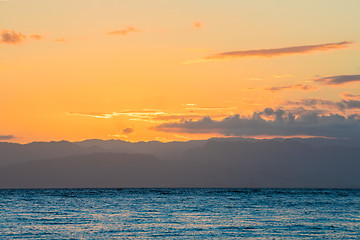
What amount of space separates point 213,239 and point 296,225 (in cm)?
1796

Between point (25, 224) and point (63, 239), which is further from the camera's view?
point (25, 224)

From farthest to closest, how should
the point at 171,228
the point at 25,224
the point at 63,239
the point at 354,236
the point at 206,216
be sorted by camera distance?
the point at 206,216, the point at 25,224, the point at 171,228, the point at 354,236, the point at 63,239

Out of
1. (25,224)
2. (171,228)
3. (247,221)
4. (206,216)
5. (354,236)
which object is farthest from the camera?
(206,216)

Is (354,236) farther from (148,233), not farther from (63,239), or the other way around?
(63,239)

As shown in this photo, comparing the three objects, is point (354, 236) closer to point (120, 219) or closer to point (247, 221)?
point (247, 221)

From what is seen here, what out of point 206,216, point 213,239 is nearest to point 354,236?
point 213,239

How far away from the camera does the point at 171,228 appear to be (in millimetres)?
61000

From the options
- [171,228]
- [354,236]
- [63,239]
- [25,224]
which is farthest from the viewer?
[25,224]

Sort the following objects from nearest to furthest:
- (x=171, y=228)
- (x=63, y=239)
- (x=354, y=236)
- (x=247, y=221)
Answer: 1. (x=63, y=239)
2. (x=354, y=236)
3. (x=171, y=228)
4. (x=247, y=221)

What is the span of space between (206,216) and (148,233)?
2392 centimetres

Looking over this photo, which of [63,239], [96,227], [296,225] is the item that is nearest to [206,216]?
[296,225]

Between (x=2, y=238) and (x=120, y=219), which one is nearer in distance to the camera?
(x=2, y=238)

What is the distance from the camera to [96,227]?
62438 mm

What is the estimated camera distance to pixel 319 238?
53312 mm
